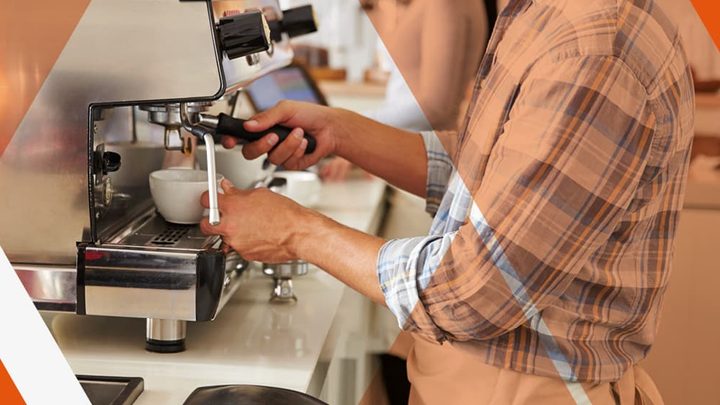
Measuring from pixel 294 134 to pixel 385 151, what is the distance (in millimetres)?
178

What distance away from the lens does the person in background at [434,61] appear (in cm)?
220

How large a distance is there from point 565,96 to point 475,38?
4.44ft

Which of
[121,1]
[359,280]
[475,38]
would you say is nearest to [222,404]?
[359,280]

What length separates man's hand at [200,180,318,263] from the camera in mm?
1104

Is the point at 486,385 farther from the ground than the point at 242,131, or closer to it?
closer to it

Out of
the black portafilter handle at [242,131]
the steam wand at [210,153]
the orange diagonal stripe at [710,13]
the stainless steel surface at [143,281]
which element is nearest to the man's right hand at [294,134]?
the black portafilter handle at [242,131]

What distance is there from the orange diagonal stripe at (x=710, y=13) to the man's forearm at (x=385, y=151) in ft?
3.01

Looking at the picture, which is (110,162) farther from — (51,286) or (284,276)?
(284,276)

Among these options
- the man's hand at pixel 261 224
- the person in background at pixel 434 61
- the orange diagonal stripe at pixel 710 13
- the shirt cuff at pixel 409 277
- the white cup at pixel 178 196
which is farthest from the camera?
the person in background at pixel 434 61

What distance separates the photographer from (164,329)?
1182 millimetres

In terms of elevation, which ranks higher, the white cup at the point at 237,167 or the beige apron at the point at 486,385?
the white cup at the point at 237,167

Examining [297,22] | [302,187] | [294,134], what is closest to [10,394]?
[294,134]

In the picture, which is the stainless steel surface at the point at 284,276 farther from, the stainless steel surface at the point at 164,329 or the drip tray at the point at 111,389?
the drip tray at the point at 111,389

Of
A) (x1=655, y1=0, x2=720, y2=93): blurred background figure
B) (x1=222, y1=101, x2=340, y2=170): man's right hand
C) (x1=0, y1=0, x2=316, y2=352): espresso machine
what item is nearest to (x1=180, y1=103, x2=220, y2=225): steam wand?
(x1=0, y1=0, x2=316, y2=352): espresso machine
